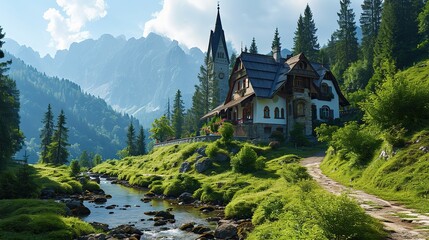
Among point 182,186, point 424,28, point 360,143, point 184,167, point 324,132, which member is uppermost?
point 424,28

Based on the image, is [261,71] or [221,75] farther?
[221,75]

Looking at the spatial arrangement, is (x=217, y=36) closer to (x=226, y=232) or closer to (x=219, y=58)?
(x=219, y=58)

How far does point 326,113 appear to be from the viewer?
62.0m

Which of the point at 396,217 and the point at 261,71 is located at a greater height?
the point at 261,71

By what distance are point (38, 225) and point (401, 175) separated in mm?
20769

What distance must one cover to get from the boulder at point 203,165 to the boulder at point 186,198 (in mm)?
9009

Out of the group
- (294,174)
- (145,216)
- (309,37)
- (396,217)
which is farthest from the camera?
(309,37)

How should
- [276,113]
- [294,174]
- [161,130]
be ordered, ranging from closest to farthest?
[294,174] < [276,113] < [161,130]

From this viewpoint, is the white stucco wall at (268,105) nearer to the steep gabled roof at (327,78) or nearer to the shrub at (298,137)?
the shrub at (298,137)

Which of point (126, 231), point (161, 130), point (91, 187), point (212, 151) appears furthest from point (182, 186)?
point (161, 130)

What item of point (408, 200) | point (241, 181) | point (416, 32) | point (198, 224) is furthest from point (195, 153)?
point (416, 32)

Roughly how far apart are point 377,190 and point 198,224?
11646 millimetres

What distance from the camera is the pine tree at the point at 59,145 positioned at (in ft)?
267

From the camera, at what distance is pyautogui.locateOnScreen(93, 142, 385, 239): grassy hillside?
465 inches
